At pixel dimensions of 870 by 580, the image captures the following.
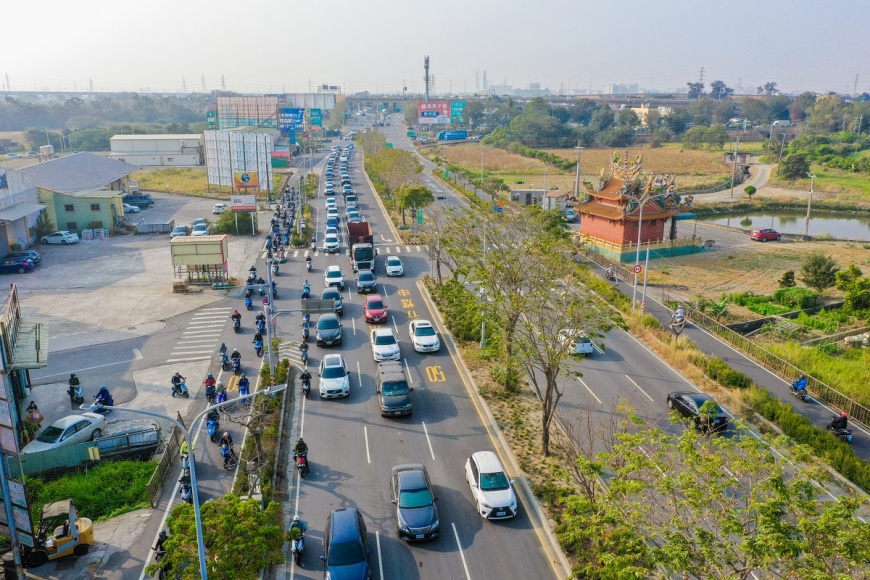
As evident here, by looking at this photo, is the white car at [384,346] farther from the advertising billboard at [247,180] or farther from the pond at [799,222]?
the pond at [799,222]

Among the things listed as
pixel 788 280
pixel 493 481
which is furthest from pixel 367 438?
pixel 788 280

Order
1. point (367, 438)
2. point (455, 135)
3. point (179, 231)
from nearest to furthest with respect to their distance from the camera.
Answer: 1. point (367, 438)
2. point (179, 231)
3. point (455, 135)

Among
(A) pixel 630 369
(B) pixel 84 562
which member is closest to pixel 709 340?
(A) pixel 630 369

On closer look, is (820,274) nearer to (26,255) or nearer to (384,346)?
(384,346)

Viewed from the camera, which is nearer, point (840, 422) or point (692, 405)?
point (840, 422)

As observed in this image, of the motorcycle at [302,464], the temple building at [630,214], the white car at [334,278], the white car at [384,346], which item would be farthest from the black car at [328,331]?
the temple building at [630,214]

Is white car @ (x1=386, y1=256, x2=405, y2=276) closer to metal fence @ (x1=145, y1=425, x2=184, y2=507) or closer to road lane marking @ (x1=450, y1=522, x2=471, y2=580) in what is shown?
metal fence @ (x1=145, y1=425, x2=184, y2=507)

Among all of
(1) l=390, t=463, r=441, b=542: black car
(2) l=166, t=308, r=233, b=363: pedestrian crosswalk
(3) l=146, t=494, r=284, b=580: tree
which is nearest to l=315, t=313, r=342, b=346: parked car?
(2) l=166, t=308, r=233, b=363: pedestrian crosswalk
